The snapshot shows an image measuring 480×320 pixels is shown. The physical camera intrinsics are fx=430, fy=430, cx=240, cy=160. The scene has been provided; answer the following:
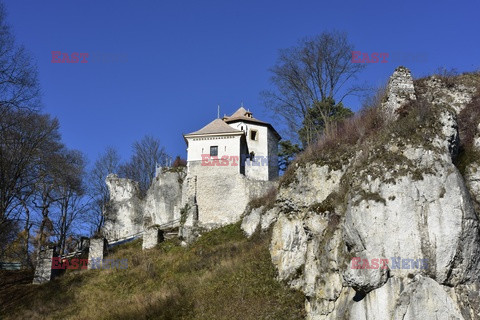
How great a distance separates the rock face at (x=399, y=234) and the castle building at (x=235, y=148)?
611 inches

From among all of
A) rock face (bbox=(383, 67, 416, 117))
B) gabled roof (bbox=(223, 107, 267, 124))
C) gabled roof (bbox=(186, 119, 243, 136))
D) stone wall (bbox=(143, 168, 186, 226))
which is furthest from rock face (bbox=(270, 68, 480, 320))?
gabled roof (bbox=(223, 107, 267, 124))

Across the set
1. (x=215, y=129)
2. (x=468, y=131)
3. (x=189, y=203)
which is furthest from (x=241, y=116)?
(x=468, y=131)

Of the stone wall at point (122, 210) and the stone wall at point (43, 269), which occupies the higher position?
the stone wall at point (122, 210)

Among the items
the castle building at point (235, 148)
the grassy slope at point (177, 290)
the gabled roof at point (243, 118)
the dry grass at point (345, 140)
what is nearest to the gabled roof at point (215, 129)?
the castle building at point (235, 148)

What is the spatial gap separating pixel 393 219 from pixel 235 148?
19.1m

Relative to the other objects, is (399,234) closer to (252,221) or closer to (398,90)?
(398,90)

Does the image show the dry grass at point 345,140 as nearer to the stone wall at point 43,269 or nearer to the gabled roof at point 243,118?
the stone wall at point 43,269

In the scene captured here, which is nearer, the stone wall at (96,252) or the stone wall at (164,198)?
the stone wall at (96,252)

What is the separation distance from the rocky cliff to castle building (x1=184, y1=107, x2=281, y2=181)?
45.9 feet

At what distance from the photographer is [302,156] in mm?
17531

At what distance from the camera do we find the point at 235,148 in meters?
30.4

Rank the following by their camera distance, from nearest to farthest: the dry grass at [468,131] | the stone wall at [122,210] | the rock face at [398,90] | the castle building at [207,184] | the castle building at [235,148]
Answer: the dry grass at [468,131]
the rock face at [398,90]
the castle building at [207,184]
the castle building at [235,148]
the stone wall at [122,210]

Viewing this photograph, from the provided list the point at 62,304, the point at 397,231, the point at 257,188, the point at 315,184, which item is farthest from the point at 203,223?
the point at 397,231

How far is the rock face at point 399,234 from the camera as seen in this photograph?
36.8 ft
